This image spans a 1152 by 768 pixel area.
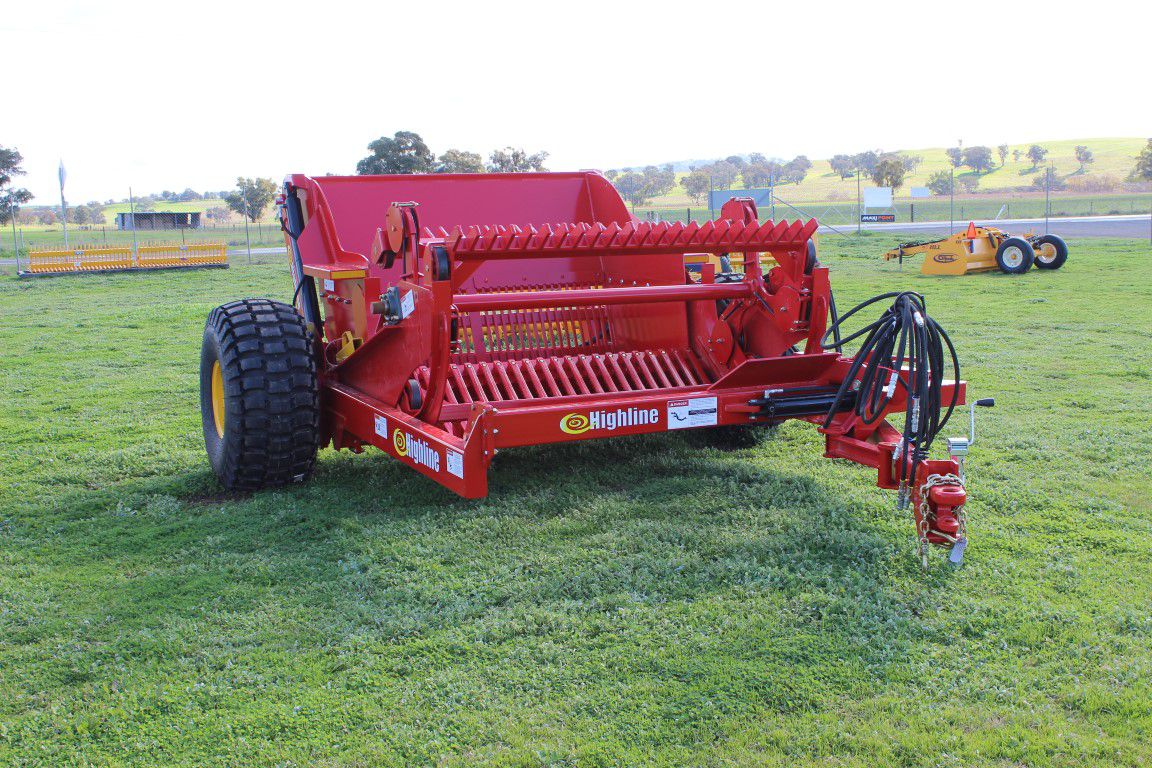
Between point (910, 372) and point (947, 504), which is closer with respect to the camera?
point (947, 504)

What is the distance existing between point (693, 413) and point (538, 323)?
1.64 meters

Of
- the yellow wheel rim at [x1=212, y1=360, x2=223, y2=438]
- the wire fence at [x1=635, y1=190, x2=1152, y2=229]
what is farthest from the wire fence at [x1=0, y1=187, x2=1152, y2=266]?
the yellow wheel rim at [x1=212, y1=360, x2=223, y2=438]

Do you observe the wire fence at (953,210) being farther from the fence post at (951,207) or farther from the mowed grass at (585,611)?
the mowed grass at (585,611)

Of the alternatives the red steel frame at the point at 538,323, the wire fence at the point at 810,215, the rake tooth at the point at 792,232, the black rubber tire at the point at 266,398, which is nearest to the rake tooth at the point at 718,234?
the red steel frame at the point at 538,323

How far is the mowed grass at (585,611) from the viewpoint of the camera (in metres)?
3.11

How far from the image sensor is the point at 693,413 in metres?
5.23

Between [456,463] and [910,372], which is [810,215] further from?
[456,463]

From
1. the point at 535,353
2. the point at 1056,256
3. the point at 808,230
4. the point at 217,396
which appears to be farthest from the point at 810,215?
the point at 217,396

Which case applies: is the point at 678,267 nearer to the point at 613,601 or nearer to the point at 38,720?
the point at 613,601

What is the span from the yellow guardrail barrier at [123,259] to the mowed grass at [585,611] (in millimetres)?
20511

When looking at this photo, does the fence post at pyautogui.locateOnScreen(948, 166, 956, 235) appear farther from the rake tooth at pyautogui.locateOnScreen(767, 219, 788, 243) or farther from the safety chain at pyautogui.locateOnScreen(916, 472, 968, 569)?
the safety chain at pyautogui.locateOnScreen(916, 472, 968, 569)

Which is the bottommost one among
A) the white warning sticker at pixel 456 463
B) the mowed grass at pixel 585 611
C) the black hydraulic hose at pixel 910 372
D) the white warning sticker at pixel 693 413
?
the mowed grass at pixel 585 611

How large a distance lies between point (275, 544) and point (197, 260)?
2359cm

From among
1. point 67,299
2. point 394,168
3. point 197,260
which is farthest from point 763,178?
point 67,299
